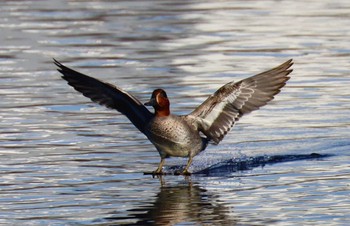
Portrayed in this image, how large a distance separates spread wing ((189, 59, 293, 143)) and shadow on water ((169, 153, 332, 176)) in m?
0.28

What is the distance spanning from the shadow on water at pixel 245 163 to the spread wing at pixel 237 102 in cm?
28

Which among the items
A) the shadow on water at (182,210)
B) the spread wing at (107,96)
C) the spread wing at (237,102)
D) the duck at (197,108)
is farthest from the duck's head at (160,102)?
the shadow on water at (182,210)

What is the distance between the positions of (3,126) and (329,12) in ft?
36.6

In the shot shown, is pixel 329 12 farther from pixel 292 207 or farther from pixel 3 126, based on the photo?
pixel 292 207

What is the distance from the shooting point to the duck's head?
10.7m

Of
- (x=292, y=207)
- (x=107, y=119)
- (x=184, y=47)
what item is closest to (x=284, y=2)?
(x=184, y=47)

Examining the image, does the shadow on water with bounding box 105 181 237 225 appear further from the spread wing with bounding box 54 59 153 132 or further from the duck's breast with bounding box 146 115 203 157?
the spread wing with bounding box 54 59 153 132

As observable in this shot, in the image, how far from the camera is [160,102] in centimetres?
1073

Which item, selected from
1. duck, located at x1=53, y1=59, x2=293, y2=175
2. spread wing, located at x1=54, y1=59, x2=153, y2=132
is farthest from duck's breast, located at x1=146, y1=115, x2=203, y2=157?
spread wing, located at x1=54, y1=59, x2=153, y2=132

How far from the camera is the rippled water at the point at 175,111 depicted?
30.0 ft

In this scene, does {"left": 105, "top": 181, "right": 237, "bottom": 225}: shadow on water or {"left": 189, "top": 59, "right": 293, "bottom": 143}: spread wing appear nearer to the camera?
{"left": 105, "top": 181, "right": 237, "bottom": 225}: shadow on water

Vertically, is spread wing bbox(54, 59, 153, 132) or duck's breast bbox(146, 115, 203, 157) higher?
spread wing bbox(54, 59, 153, 132)

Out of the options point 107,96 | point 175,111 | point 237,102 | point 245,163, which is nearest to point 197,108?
point 237,102

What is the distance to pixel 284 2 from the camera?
24.7 meters
